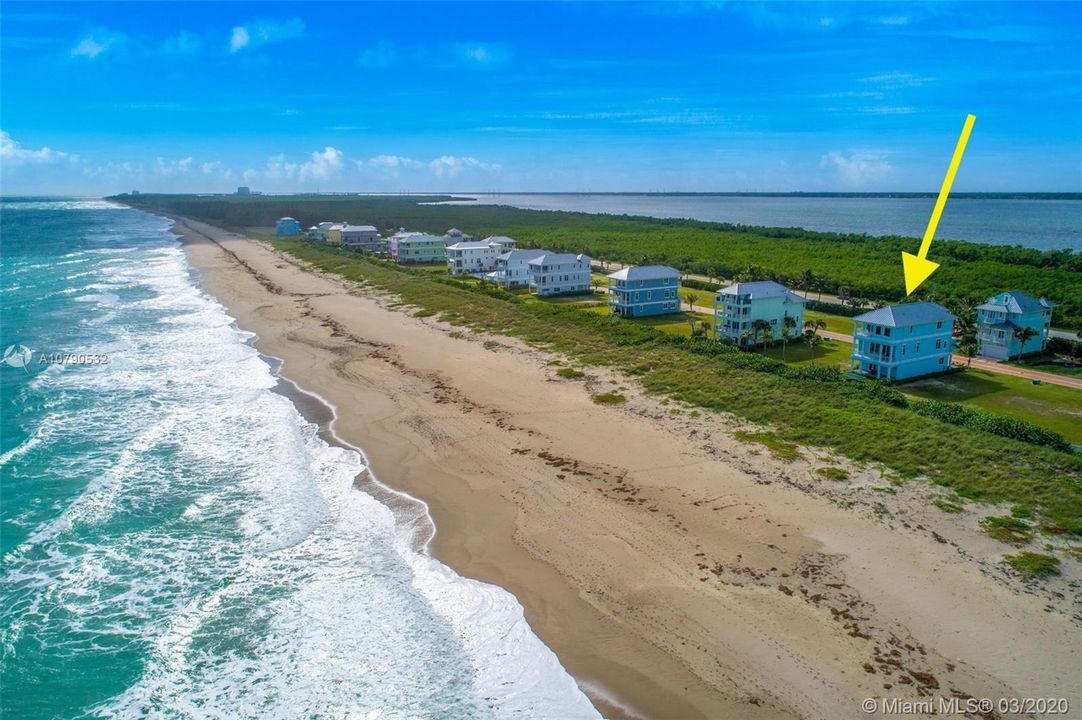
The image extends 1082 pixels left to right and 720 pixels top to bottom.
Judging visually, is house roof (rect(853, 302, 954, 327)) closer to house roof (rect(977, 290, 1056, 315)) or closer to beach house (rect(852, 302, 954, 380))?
beach house (rect(852, 302, 954, 380))

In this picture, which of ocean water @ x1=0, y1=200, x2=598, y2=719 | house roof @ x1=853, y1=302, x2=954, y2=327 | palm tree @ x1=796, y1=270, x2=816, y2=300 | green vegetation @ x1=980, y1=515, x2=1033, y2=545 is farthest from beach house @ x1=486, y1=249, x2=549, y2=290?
green vegetation @ x1=980, y1=515, x2=1033, y2=545

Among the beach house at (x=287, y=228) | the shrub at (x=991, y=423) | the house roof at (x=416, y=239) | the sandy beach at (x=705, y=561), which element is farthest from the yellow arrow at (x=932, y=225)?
the beach house at (x=287, y=228)

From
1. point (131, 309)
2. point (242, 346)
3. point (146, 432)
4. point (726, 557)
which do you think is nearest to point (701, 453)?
point (726, 557)

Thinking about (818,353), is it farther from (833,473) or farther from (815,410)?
(833,473)

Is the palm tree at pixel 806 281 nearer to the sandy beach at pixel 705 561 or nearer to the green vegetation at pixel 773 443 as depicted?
the sandy beach at pixel 705 561

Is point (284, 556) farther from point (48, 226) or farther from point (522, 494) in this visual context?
point (48, 226)

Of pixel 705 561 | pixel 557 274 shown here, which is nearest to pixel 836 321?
pixel 557 274
